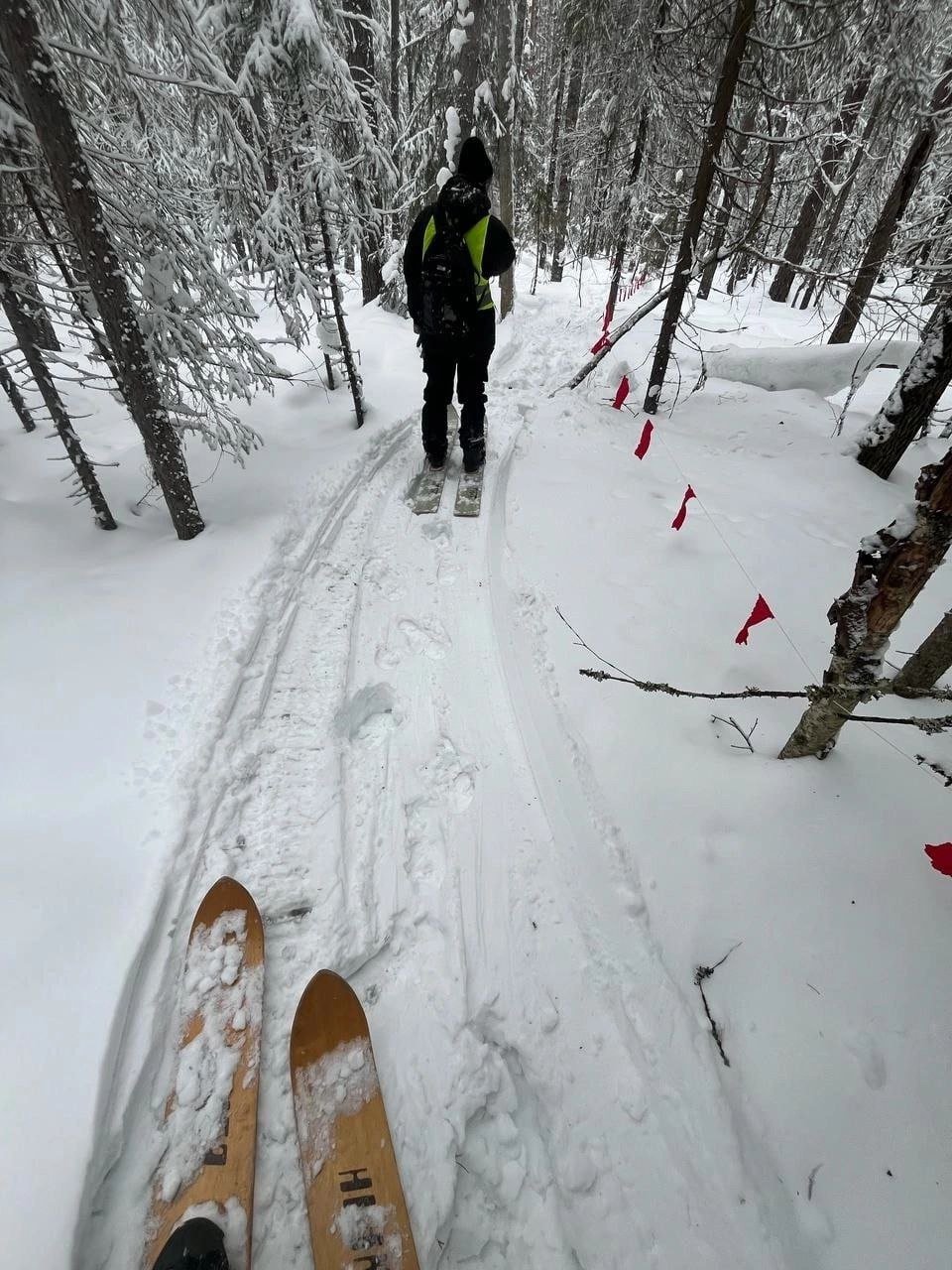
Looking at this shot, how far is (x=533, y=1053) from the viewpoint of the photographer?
2.12 metres

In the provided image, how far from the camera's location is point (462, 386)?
5.45m

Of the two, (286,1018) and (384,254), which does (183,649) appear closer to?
(286,1018)

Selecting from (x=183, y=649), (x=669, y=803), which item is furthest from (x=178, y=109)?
(x=669, y=803)

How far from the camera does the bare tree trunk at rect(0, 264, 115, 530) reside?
4.41 m

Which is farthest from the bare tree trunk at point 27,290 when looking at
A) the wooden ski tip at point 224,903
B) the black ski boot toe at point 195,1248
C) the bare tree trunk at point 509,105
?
the bare tree trunk at point 509,105

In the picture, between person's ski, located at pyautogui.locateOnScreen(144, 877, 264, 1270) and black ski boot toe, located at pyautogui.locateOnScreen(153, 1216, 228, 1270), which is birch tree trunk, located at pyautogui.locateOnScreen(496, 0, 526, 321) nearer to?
person's ski, located at pyautogui.locateOnScreen(144, 877, 264, 1270)

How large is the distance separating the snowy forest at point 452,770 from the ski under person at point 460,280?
248 mm

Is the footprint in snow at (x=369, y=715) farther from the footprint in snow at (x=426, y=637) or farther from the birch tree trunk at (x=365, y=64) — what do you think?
the birch tree trunk at (x=365, y=64)

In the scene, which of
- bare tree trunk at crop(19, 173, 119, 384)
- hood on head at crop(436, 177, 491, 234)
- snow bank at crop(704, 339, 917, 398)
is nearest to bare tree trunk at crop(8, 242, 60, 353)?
bare tree trunk at crop(19, 173, 119, 384)

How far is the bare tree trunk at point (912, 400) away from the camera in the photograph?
5289 millimetres

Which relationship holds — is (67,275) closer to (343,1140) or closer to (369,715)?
(369,715)

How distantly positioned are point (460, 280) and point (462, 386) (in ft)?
3.01

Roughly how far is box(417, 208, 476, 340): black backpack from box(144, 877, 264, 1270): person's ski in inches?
195

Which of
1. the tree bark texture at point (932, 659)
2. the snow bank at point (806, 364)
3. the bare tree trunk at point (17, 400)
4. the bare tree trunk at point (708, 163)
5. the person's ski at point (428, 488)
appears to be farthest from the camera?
the snow bank at point (806, 364)
